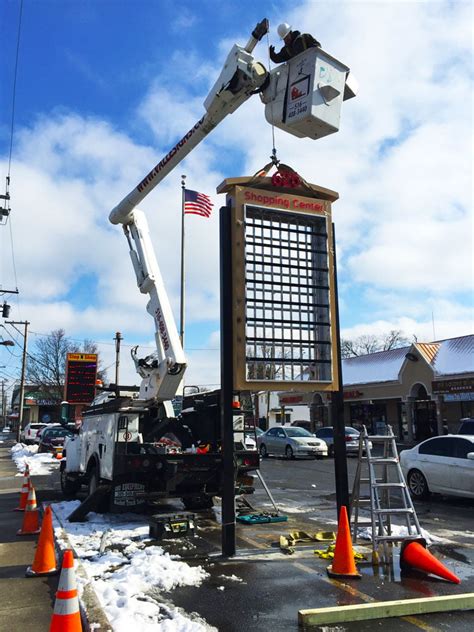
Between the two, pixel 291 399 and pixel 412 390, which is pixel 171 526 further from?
pixel 291 399

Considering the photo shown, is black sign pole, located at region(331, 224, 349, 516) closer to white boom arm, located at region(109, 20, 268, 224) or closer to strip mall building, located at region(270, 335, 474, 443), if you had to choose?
white boom arm, located at region(109, 20, 268, 224)

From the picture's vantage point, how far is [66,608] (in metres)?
3.84

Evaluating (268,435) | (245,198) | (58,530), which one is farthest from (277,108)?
(268,435)

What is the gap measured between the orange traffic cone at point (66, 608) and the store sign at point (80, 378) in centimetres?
2157

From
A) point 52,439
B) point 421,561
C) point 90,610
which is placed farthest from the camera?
point 52,439

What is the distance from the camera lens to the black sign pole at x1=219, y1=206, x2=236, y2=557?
671cm

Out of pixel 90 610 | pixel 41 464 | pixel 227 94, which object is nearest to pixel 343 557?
pixel 90 610

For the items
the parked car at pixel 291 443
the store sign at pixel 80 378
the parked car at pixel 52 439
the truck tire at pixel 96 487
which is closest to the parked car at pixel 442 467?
the truck tire at pixel 96 487

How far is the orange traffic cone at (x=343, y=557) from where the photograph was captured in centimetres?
588

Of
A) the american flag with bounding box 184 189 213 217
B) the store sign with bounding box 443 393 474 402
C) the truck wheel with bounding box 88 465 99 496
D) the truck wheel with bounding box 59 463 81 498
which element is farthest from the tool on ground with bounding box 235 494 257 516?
the store sign with bounding box 443 393 474 402

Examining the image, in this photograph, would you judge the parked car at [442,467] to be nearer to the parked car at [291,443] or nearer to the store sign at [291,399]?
the parked car at [291,443]

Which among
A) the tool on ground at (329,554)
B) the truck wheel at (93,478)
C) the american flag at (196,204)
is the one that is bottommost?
the tool on ground at (329,554)

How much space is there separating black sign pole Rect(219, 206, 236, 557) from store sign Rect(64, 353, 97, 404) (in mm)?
19066

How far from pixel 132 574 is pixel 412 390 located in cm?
3208
